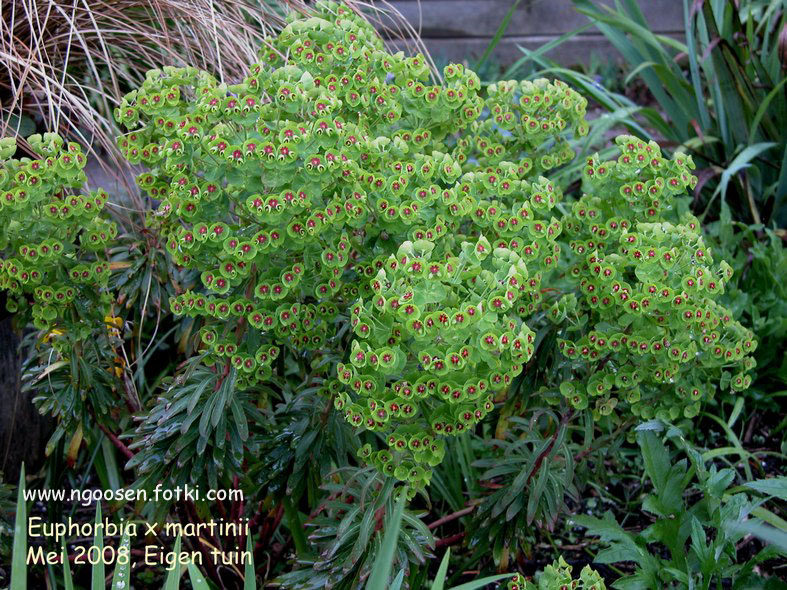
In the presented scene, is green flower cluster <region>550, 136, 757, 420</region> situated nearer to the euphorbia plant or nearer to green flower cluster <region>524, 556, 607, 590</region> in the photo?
green flower cluster <region>524, 556, 607, 590</region>

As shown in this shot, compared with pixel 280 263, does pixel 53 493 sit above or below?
below

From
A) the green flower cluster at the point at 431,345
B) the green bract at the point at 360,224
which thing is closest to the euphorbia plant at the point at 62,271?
the green bract at the point at 360,224

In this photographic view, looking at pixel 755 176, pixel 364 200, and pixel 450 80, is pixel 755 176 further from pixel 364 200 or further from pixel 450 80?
pixel 364 200

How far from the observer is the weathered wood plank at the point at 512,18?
5.77 meters

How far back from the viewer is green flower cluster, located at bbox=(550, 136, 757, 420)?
1719 mm

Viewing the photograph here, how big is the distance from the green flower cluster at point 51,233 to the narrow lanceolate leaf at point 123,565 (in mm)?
617

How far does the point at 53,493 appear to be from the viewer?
2.26 m

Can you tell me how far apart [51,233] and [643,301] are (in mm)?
1297

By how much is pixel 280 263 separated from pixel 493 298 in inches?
20.6

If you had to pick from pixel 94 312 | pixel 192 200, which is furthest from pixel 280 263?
pixel 94 312

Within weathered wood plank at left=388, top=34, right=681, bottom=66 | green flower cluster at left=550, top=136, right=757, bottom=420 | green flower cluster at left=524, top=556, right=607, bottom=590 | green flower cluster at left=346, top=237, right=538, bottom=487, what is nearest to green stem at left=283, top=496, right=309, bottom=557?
green flower cluster at left=346, top=237, right=538, bottom=487

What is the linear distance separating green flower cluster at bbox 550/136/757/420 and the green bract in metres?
0.14

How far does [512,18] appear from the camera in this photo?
229 inches

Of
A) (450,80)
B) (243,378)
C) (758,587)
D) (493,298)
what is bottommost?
(758,587)
